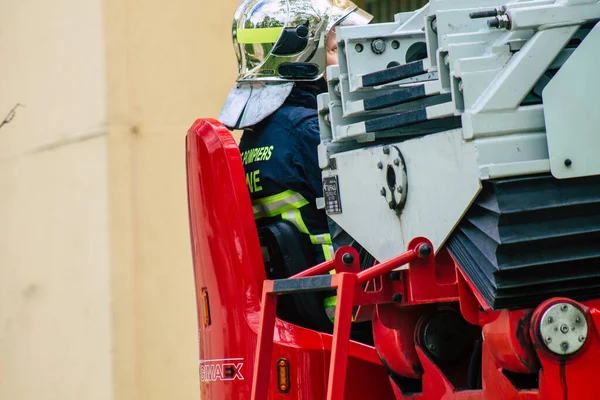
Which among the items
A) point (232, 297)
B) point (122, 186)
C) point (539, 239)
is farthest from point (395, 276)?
point (122, 186)

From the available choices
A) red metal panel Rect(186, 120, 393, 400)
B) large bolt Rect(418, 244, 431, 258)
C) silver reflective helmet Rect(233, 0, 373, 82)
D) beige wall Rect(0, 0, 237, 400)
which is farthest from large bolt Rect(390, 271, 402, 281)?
beige wall Rect(0, 0, 237, 400)

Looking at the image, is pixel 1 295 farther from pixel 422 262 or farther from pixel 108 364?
pixel 422 262

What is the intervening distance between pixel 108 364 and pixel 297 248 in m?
3.74

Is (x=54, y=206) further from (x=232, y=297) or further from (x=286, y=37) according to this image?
(x=232, y=297)

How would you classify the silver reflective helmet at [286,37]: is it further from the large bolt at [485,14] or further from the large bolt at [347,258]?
the large bolt at [485,14]

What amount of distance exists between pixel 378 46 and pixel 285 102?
0.94 meters

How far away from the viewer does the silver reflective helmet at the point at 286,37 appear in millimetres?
4676

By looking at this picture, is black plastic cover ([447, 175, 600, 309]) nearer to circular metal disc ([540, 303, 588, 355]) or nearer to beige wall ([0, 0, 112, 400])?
circular metal disc ([540, 303, 588, 355])

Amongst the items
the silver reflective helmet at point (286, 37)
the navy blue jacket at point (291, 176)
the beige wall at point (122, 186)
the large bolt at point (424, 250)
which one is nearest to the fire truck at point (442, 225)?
the large bolt at point (424, 250)

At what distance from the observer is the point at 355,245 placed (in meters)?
3.81

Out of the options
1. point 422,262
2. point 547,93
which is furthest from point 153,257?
point 547,93

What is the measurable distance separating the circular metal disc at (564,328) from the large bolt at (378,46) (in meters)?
1.22

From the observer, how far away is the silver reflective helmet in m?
4.68

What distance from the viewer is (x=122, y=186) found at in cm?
769
